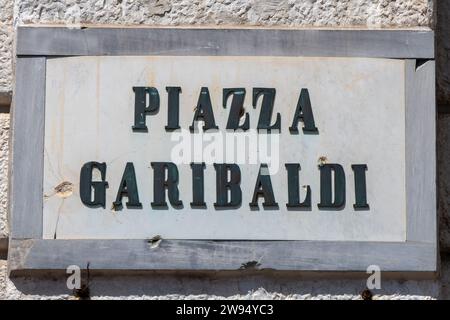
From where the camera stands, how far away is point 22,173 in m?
3.14

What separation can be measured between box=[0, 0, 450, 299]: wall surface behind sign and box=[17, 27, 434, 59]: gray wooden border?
0.13 feet

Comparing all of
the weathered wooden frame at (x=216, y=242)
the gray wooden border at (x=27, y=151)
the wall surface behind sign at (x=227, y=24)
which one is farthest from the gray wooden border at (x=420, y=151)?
the gray wooden border at (x=27, y=151)

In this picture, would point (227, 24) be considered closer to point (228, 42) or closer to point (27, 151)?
point (228, 42)

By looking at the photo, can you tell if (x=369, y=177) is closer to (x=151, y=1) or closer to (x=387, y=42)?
(x=387, y=42)

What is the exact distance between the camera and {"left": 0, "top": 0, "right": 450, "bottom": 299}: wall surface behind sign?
3.11 metres

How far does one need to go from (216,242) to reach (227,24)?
0.58m

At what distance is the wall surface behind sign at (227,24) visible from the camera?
122 inches

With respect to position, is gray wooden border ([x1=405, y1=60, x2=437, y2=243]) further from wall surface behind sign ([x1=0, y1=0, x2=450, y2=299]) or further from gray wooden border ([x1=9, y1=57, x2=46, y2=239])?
gray wooden border ([x1=9, y1=57, x2=46, y2=239])

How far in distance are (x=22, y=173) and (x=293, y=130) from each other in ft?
2.28

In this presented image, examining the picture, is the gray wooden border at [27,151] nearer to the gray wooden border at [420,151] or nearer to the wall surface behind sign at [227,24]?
the wall surface behind sign at [227,24]

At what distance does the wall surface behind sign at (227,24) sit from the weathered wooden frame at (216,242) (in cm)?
4

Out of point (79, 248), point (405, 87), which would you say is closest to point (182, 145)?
point (79, 248)

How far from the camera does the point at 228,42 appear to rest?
319 centimetres

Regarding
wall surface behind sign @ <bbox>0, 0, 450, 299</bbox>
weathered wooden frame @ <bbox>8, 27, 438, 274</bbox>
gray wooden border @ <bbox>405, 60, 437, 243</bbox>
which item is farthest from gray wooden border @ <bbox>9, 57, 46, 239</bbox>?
gray wooden border @ <bbox>405, 60, 437, 243</bbox>
